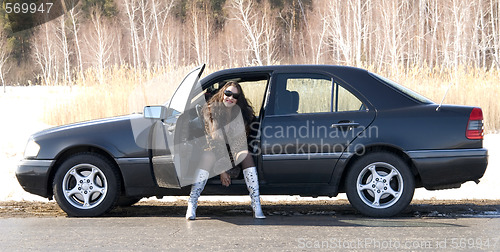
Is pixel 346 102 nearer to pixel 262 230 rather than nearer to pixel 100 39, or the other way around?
pixel 262 230

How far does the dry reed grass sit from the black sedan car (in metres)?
6.90

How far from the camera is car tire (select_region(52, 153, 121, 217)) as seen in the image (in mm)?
7453

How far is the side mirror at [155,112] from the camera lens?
7.11 metres

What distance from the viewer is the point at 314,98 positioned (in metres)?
7.56

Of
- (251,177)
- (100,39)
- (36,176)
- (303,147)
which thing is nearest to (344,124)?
(303,147)

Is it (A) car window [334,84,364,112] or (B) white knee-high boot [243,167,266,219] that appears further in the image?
(A) car window [334,84,364,112]

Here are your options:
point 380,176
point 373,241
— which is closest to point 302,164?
point 380,176

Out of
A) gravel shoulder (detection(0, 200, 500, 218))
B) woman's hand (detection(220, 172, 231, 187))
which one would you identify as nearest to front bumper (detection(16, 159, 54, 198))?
gravel shoulder (detection(0, 200, 500, 218))

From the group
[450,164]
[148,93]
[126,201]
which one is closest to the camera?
[450,164]

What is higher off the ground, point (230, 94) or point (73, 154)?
Result: point (230, 94)

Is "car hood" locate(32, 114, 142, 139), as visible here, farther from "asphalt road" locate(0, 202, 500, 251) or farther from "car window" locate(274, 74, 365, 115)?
"car window" locate(274, 74, 365, 115)

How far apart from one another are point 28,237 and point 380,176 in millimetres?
3402

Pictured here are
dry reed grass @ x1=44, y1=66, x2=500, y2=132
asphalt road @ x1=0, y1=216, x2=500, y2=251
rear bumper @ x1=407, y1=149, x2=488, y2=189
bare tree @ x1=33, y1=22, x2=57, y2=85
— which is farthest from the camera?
bare tree @ x1=33, y1=22, x2=57, y2=85

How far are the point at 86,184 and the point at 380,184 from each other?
9.88 ft
